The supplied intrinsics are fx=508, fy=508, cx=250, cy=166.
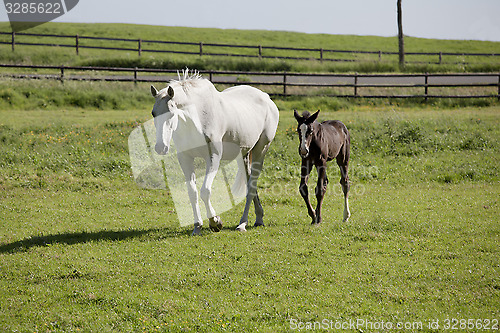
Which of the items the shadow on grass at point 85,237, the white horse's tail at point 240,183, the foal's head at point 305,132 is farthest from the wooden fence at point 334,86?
the foal's head at point 305,132

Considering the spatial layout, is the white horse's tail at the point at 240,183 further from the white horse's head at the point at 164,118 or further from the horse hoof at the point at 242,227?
the white horse's head at the point at 164,118

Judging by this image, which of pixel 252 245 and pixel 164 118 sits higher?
pixel 164 118

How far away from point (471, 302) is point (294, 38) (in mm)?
53586

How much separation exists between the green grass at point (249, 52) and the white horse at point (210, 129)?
25132mm

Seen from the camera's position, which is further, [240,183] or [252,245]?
[240,183]

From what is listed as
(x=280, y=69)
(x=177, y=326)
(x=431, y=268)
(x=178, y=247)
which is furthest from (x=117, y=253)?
(x=280, y=69)

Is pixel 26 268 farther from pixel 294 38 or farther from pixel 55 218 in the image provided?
pixel 294 38

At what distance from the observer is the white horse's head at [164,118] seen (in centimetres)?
759

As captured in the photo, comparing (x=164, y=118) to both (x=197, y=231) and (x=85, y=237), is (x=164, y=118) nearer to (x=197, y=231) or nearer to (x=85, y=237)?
(x=197, y=231)

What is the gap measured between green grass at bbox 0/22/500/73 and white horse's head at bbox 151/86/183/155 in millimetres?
27226

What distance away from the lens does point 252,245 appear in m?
8.54

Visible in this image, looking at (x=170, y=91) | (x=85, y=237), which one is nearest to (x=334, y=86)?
(x=85, y=237)

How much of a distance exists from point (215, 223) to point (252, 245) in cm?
77

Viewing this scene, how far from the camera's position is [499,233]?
9227 mm
